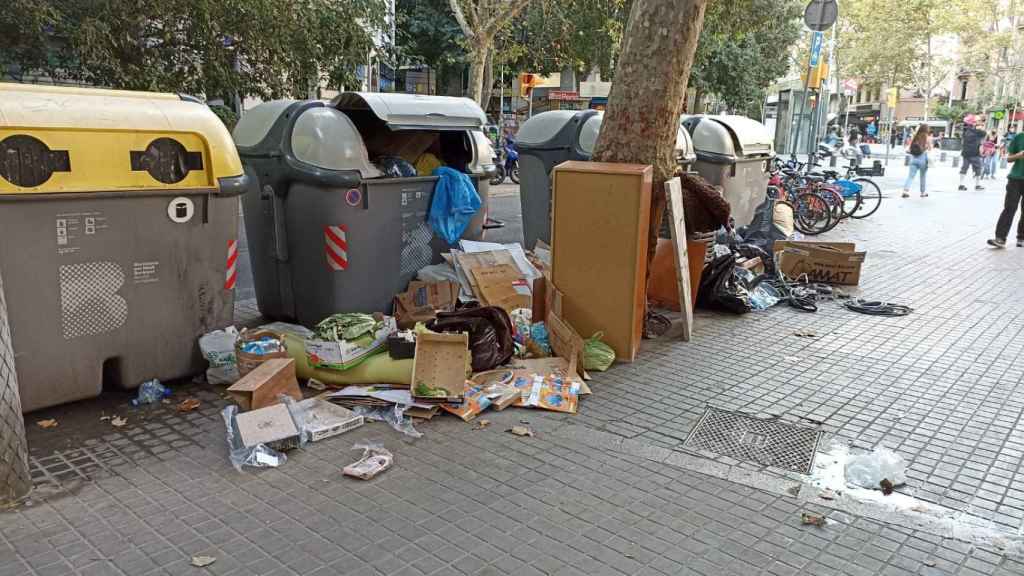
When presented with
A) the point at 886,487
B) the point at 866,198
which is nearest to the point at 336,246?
Result: the point at 886,487

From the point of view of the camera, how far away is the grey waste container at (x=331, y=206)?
5371 millimetres

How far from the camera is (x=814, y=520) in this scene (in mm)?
3242

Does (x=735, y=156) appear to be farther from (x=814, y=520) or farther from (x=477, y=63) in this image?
(x=814, y=520)

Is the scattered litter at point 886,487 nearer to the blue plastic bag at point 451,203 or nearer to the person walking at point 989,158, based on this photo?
the blue plastic bag at point 451,203

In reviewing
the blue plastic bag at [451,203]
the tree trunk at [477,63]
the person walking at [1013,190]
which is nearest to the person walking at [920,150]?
the person walking at [1013,190]

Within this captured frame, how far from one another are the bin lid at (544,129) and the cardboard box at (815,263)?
104 inches

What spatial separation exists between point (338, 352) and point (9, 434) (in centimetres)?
175

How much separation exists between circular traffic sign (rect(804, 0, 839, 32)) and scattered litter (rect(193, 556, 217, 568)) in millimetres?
12529

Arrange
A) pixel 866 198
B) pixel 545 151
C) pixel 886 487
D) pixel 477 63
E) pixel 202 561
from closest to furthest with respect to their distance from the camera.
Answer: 1. pixel 202 561
2. pixel 886 487
3. pixel 545 151
4. pixel 866 198
5. pixel 477 63

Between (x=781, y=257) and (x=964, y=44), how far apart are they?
42.0 meters

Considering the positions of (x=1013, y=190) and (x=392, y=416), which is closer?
(x=392, y=416)

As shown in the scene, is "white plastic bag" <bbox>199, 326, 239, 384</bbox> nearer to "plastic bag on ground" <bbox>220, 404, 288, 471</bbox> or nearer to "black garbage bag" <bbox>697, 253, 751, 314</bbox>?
"plastic bag on ground" <bbox>220, 404, 288, 471</bbox>

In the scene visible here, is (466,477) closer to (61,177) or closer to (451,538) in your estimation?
(451,538)

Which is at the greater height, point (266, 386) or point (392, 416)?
point (266, 386)
